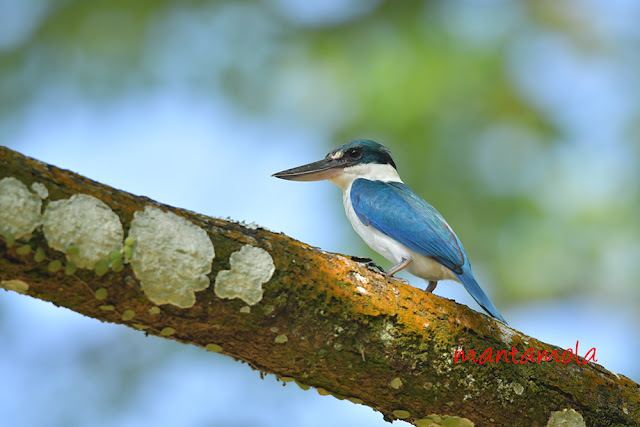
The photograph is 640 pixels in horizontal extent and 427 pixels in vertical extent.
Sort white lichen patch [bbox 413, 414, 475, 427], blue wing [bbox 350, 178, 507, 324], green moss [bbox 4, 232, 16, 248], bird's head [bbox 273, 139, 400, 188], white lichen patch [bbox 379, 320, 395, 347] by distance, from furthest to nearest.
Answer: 1. bird's head [bbox 273, 139, 400, 188]
2. blue wing [bbox 350, 178, 507, 324]
3. white lichen patch [bbox 413, 414, 475, 427]
4. white lichen patch [bbox 379, 320, 395, 347]
5. green moss [bbox 4, 232, 16, 248]

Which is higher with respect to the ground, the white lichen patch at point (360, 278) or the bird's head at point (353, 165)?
the bird's head at point (353, 165)

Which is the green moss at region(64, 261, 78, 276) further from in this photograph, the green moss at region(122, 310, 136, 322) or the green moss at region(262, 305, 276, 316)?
the green moss at region(262, 305, 276, 316)

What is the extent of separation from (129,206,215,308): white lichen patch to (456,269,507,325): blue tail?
1.80 meters

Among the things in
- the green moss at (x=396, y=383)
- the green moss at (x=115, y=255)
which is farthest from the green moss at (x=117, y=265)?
the green moss at (x=396, y=383)

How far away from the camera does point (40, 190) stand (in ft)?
6.61

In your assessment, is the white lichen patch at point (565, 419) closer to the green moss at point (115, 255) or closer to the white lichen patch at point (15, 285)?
the green moss at point (115, 255)

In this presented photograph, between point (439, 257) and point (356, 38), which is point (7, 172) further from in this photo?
point (356, 38)

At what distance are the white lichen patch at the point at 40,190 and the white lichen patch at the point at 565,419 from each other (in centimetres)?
207

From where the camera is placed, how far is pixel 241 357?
7.95ft

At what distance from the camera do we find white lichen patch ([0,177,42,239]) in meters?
1.94

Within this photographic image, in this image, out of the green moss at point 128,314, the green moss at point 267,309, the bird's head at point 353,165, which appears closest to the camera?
the green moss at point 128,314

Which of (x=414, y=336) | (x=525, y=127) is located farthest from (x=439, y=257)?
(x=525, y=127)

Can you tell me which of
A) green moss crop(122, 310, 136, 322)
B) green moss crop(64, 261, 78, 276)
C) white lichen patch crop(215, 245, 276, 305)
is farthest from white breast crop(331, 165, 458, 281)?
green moss crop(64, 261, 78, 276)

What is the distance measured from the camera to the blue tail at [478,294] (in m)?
3.53
